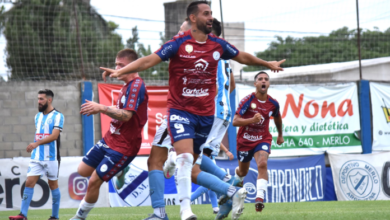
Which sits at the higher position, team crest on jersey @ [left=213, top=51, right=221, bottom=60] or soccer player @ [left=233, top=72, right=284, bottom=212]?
team crest on jersey @ [left=213, top=51, right=221, bottom=60]

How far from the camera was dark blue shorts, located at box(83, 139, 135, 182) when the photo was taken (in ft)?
18.3

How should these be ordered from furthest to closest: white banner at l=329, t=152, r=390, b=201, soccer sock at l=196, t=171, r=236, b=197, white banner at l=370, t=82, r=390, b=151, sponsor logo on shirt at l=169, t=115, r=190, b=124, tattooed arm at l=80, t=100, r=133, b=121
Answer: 1. white banner at l=370, t=82, r=390, b=151
2. white banner at l=329, t=152, r=390, b=201
3. soccer sock at l=196, t=171, r=236, b=197
4. sponsor logo on shirt at l=169, t=115, r=190, b=124
5. tattooed arm at l=80, t=100, r=133, b=121

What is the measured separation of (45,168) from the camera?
29.2 ft

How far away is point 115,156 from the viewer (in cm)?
562

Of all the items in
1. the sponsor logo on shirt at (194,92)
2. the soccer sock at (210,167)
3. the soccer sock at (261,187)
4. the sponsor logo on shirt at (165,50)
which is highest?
the sponsor logo on shirt at (165,50)

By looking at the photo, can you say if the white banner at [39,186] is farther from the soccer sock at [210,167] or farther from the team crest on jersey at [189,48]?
the team crest on jersey at [189,48]

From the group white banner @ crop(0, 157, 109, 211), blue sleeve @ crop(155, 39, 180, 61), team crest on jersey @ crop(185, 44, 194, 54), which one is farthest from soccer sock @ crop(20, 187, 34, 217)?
team crest on jersey @ crop(185, 44, 194, 54)

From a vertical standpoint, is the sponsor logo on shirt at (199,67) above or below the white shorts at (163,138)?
above

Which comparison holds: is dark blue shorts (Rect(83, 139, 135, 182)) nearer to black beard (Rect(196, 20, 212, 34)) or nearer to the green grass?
the green grass

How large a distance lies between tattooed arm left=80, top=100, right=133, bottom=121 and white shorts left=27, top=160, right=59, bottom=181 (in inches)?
155

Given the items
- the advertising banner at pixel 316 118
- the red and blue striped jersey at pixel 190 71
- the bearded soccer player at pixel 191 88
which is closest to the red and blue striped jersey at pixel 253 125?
the bearded soccer player at pixel 191 88

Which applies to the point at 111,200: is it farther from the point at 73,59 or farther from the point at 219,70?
the point at 219,70

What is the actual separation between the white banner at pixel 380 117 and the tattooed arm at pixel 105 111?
38.9ft

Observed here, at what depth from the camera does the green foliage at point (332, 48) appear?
16.8 m
